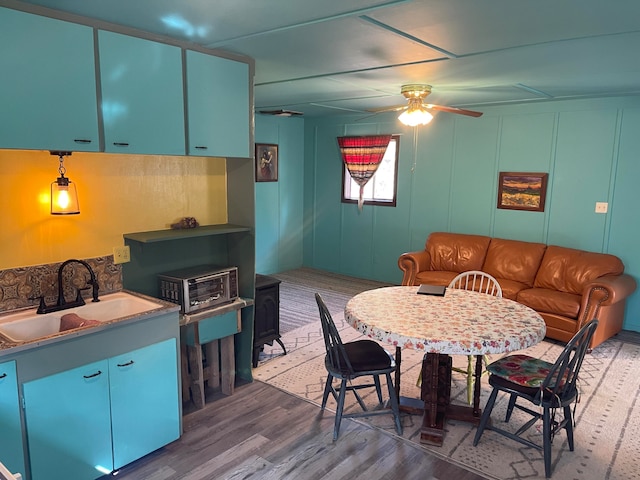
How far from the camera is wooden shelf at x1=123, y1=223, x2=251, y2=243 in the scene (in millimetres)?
2974

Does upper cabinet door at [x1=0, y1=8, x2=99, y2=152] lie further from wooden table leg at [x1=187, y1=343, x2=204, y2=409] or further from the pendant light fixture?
wooden table leg at [x1=187, y1=343, x2=204, y2=409]

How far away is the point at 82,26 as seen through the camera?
241 cm

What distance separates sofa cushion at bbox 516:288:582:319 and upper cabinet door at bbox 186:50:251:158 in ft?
10.4

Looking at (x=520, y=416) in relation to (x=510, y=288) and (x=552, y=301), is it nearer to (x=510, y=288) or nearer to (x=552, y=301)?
(x=552, y=301)

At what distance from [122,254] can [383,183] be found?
4.51 m

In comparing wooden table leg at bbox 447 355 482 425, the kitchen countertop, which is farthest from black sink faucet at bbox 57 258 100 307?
wooden table leg at bbox 447 355 482 425

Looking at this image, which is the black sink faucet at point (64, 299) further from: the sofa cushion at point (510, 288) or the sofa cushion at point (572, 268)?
the sofa cushion at point (572, 268)

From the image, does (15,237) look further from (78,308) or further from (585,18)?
(585,18)

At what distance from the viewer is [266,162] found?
273 inches

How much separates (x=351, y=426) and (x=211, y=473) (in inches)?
37.4

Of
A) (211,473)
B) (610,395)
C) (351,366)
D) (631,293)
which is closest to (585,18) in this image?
(351,366)

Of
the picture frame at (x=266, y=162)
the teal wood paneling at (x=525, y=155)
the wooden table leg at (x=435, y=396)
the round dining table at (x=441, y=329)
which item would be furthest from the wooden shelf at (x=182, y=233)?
the teal wood paneling at (x=525, y=155)

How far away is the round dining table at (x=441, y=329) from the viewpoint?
2.51 meters

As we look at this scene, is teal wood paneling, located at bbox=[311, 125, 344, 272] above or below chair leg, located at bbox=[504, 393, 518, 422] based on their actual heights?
above
